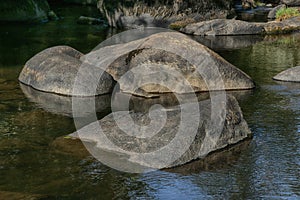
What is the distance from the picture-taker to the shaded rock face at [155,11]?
26.7m

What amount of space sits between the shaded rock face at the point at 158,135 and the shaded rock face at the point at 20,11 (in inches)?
768

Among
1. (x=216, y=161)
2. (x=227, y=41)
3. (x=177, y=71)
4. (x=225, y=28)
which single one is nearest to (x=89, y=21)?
(x=225, y=28)

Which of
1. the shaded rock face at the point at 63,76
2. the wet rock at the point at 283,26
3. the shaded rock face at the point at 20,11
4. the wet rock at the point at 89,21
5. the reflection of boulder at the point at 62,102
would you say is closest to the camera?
the reflection of boulder at the point at 62,102

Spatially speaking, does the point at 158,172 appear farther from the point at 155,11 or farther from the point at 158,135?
the point at 155,11

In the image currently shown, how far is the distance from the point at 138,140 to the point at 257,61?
29.4 ft

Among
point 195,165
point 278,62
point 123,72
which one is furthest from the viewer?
point 278,62

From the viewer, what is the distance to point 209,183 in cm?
843

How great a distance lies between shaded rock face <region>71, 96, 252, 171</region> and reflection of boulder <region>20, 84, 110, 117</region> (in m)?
1.82

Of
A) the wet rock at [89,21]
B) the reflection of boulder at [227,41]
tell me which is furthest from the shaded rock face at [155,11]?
the reflection of boulder at [227,41]

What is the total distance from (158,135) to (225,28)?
15.5 m

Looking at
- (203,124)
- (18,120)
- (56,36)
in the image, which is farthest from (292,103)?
(56,36)

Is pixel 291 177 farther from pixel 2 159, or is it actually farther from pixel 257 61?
pixel 257 61

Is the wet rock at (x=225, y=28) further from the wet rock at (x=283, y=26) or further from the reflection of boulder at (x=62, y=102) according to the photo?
the reflection of boulder at (x=62, y=102)

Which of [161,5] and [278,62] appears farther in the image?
[161,5]
